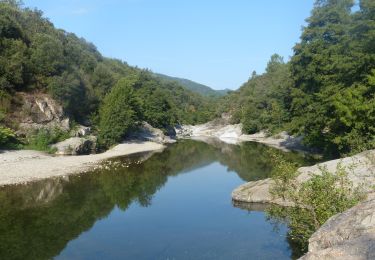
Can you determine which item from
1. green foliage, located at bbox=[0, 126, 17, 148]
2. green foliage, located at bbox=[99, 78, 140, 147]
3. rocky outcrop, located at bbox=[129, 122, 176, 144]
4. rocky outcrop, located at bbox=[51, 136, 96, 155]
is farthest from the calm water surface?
rocky outcrop, located at bbox=[129, 122, 176, 144]

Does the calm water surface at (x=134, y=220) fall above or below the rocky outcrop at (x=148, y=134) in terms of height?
below

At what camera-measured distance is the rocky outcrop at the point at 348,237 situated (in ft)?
28.0

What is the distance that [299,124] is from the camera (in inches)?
2057

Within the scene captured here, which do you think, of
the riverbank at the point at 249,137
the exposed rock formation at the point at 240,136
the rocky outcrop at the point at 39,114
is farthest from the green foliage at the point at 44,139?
the exposed rock formation at the point at 240,136

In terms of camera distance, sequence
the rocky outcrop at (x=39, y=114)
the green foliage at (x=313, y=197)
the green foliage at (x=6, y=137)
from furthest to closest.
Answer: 1. the rocky outcrop at (x=39, y=114)
2. the green foliage at (x=6, y=137)
3. the green foliage at (x=313, y=197)

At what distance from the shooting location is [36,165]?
152 feet

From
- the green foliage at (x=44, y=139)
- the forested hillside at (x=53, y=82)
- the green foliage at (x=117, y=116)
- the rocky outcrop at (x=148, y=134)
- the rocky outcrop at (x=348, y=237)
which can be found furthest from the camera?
the rocky outcrop at (x=148, y=134)

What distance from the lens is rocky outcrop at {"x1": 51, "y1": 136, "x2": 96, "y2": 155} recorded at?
57.5 metres

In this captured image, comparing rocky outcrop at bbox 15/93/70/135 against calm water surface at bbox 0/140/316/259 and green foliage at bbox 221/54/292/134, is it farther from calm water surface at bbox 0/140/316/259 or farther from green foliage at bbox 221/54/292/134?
green foliage at bbox 221/54/292/134

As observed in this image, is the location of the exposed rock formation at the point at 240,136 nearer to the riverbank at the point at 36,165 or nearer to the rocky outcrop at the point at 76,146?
the riverbank at the point at 36,165

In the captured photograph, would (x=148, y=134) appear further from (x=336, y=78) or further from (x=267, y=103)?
(x=336, y=78)

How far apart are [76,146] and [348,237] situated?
52.8 m

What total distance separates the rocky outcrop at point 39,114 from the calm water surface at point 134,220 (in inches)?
910

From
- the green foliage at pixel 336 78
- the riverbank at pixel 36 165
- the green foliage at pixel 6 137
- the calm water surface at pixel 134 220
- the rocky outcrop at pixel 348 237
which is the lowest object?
the calm water surface at pixel 134 220
